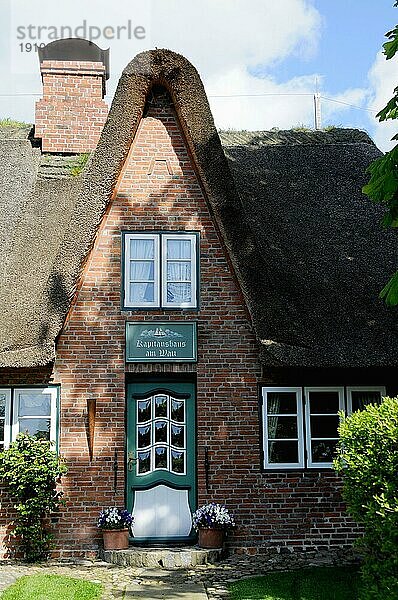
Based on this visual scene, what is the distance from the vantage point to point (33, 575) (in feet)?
30.7

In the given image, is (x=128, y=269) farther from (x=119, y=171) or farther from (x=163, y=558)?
(x=163, y=558)

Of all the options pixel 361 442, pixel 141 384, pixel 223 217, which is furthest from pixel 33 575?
pixel 223 217

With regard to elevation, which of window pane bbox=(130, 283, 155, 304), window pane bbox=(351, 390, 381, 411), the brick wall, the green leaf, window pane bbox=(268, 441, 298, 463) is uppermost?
the brick wall

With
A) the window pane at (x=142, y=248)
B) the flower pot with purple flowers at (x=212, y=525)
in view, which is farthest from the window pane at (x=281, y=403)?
the window pane at (x=142, y=248)

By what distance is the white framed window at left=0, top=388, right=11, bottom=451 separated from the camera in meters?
10.8

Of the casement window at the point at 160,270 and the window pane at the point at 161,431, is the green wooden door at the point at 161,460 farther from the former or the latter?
the casement window at the point at 160,270

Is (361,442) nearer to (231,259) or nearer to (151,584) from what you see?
(151,584)

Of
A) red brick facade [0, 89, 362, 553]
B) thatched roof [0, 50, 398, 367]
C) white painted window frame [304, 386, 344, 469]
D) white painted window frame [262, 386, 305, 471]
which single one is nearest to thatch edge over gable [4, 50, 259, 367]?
thatched roof [0, 50, 398, 367]

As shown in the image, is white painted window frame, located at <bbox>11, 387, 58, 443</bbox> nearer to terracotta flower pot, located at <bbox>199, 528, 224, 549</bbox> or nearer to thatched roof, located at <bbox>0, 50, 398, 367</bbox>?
thatched roof, located at <bbox>0, 50, 398, 367</bbox>

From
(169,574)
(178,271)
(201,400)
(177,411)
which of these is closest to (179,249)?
(178,271)

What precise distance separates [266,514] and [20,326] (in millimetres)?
4211

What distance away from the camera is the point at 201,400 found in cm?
1116

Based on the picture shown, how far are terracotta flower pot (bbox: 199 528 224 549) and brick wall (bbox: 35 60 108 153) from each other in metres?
7.55

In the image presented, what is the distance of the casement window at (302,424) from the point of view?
11156 mm
